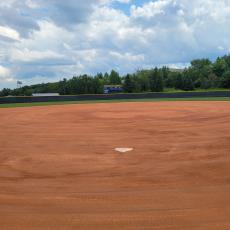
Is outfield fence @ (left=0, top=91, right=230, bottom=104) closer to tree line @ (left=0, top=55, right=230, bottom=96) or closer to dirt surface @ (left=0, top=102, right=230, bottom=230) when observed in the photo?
dirt surface @ (left=0, top=102, right=230, bottom=230)

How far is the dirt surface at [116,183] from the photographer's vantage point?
5.11 m

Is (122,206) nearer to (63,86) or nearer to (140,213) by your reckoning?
(140,213)

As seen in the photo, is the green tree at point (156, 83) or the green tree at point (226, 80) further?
the green tree at point (156, 83)

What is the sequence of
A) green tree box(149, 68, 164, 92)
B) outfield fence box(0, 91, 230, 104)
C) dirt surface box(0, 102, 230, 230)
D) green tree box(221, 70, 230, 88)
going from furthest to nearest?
1. green tree box(149, 68, 164, 92)
2. green tree box(221, 70, 230, 88)
3. outfield fence box(0, 91, 230, 104)
4. dirt surface box(0, 102, 230, 230)

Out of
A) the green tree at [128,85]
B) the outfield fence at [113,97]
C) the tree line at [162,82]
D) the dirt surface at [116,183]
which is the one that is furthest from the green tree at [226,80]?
the dirt surface at [116,183]

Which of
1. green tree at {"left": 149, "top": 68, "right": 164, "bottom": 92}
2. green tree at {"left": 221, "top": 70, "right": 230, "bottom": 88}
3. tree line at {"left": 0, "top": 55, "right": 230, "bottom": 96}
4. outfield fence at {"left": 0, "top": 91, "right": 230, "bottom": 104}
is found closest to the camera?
outfield fence at {"left": 0, "top": 91, "right": 230, "bottom": 104}

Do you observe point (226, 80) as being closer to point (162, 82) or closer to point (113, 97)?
point (162, 82)

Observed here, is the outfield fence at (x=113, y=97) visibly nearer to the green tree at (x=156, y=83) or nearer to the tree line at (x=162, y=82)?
the tree line at (x=162, y=82)

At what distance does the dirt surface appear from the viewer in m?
5.11

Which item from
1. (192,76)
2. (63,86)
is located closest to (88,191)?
(192,76)

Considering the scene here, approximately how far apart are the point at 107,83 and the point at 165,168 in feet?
415

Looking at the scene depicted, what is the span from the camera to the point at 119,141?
11.9m

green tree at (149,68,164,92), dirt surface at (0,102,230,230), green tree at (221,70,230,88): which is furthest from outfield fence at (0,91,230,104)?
green tree at (149,68,164,92)

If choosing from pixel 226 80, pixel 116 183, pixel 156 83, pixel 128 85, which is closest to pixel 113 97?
pixel 116 183
